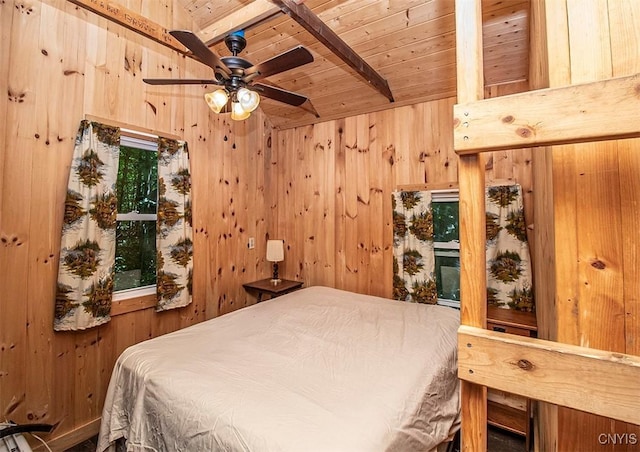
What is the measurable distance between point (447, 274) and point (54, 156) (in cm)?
323

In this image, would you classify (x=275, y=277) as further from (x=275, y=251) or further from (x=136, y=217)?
(x=136, y=217)

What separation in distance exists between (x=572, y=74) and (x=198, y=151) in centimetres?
286

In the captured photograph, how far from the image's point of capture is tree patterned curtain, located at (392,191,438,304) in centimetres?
279

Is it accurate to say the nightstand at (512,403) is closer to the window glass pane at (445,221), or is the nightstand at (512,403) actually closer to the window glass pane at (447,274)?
the window glass pane at (447,274)

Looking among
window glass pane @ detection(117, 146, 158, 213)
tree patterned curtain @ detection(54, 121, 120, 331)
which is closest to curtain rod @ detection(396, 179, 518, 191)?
window glass pane @ detection(117, 146, 158, 213)

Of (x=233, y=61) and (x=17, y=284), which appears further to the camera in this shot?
(x=17, y=284)

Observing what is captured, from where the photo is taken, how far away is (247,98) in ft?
5.73

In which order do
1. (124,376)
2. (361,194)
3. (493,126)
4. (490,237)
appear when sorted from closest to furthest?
1. (493,126)
2. (124,376)
3. (490,237)
4. (361,194)

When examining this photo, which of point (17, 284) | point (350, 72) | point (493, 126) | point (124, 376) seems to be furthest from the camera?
point (350, 72)

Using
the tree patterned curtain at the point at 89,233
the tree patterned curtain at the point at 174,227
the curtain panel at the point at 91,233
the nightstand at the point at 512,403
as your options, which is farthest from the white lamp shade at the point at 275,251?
the nightstand at the point at 512,403

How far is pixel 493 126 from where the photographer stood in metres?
0.71

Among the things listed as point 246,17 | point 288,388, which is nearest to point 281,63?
point 246,17

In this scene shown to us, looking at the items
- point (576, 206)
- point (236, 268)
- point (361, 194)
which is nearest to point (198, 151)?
point (236, 268)

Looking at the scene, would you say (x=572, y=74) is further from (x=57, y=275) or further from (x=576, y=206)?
(x=57, y=275)
